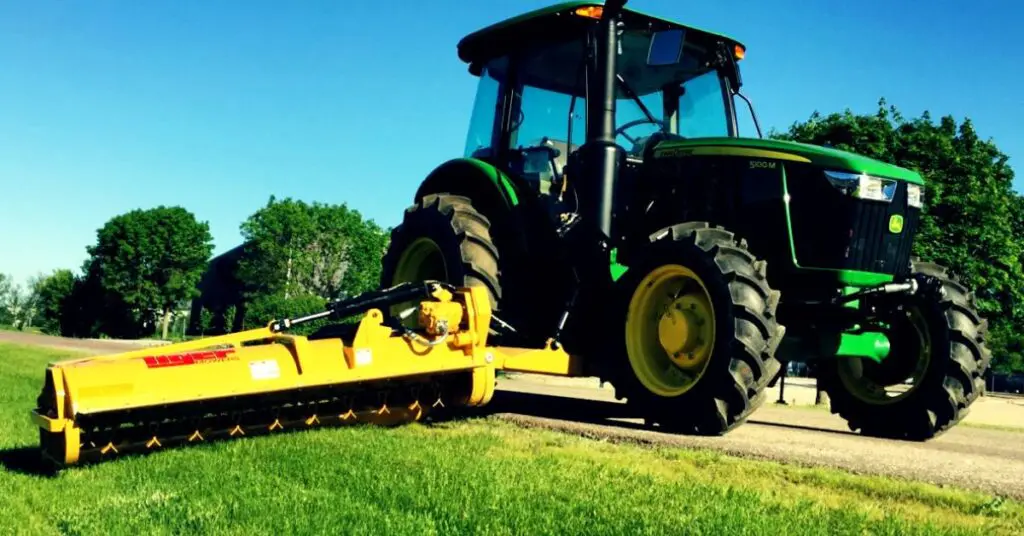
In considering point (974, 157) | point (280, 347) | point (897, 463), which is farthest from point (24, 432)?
point (974, 157)

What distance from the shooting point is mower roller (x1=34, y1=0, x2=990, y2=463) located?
5.08 metres

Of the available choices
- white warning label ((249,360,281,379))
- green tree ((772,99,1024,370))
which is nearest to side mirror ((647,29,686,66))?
white warning label ((249,360,281,379))

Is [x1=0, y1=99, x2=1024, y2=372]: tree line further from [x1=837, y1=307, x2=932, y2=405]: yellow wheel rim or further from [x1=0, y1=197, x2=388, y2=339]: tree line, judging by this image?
[x1=837, y1=307, x2=932, y2=405]: yellow wheel rim

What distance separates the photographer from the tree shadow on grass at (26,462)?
443 cm

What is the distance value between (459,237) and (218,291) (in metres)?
64.5

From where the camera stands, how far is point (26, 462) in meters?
4.76

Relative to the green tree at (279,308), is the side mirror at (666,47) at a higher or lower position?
higher

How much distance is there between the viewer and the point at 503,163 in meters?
7.75

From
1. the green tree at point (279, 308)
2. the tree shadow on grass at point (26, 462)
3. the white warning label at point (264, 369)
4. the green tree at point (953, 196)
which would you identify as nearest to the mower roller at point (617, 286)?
the white warning label at point (264, 369)

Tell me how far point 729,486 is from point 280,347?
2.65 metres

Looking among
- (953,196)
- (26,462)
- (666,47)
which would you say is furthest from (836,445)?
(953,196)

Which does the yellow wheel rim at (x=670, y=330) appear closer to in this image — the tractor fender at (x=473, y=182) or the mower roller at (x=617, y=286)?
the mower roller at (x=617, y=286)

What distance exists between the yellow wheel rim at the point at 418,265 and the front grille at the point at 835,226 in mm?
3000

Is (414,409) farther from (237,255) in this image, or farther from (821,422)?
(237,255)
